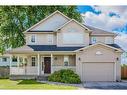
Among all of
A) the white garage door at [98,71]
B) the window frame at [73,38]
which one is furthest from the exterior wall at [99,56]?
the window frame at [73,38]

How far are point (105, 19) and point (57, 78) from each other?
17.7 feet

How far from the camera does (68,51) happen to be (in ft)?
89.3

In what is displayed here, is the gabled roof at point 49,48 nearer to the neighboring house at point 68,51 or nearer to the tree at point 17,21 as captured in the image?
the neighboring house at point 68,51

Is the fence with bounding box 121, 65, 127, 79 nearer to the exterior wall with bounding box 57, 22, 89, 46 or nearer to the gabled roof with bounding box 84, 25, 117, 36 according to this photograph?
the gabled roof with bounding box 84, 25, 117, 36

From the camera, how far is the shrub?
25.0 metres

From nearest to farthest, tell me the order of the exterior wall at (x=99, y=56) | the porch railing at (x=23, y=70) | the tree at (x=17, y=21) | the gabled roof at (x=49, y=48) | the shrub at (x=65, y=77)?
1. the shrub at (x=65, y=77)
2. the exterior wall at (x=99, y=56)
3. the porch railing at (x=23, y=70)
4. the gabled roof at (x=49, y=48)
5. the tree at (x=17, y=21)

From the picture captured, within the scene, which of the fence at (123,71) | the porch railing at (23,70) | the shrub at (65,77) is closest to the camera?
the shrub at (65,77)

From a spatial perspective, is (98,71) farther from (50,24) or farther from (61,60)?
(50,24)

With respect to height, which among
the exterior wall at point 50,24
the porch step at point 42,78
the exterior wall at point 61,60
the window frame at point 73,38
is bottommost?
the porch step at point 42,78

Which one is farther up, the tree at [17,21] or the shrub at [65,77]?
the tree at [17,21]

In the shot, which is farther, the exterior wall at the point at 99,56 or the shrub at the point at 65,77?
the exterior wall at the point at 99,56

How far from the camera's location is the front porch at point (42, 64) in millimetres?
27312

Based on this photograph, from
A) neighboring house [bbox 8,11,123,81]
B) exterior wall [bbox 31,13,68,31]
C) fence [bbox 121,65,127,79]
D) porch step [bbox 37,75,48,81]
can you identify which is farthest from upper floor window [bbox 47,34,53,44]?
fence [bbox 121,65,127,79]

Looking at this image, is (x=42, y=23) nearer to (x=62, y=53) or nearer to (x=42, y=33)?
(x=42, y=33)
